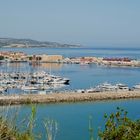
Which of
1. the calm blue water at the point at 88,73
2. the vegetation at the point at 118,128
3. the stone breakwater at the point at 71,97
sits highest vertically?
the vegetation at the point at 118,128

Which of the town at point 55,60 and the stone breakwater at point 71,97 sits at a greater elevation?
the stone breakwater at point 71,97

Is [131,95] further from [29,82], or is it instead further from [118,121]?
[118,121]

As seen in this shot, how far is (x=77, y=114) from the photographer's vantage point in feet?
62.9

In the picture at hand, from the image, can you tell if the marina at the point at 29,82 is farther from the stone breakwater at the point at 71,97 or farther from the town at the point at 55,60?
the town at the point at 55,60

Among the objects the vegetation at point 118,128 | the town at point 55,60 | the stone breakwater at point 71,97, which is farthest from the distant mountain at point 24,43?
the vegetation at point 118,128

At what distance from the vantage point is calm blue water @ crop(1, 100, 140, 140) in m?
14.8

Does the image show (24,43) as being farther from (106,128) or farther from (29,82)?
(106,128)

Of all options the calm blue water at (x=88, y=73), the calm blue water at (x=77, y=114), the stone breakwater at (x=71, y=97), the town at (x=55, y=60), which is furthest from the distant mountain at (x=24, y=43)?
the calm blue water at (x=77, y=114)

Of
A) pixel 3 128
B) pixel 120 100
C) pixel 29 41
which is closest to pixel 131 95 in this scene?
pixel 120 100

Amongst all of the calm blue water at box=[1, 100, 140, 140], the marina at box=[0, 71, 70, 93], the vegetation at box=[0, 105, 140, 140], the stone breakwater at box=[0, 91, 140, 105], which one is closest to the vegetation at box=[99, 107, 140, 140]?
the vegetation at box=[0, 105, 140, 140]

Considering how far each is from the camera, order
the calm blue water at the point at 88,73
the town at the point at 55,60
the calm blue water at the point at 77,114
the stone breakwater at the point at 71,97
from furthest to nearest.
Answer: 1. the town at the point at 55,60
2. the calm blue water at the point at 88,73
3. the stone breakwater at the point at 71,97
4. the calm blue water at the point at 77,114

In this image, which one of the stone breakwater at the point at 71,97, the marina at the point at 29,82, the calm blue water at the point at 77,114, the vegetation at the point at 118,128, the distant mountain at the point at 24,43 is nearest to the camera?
the vegetation at the point at 118,128

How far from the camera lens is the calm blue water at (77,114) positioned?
48.4ft

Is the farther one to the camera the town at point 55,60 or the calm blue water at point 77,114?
the town at point 55,60
